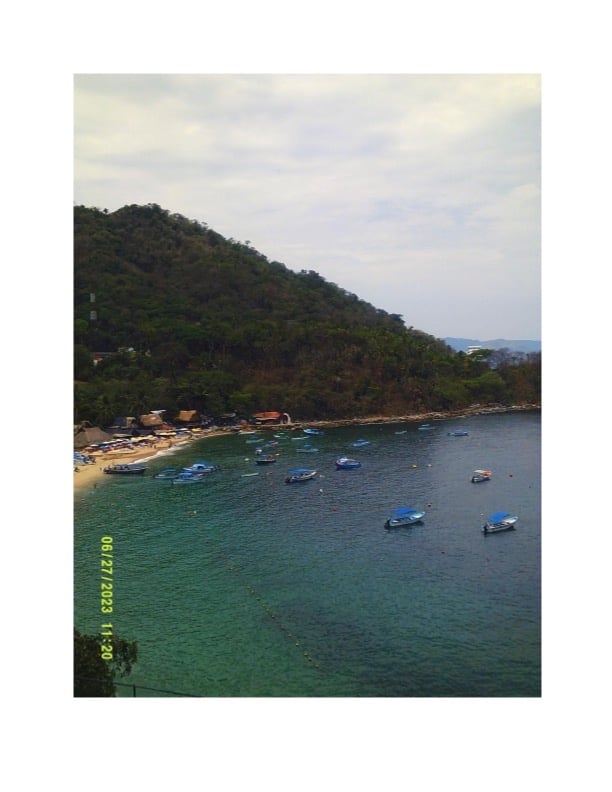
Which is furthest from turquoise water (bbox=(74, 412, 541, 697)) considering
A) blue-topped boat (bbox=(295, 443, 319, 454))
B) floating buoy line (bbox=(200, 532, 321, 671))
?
blue-topped boat (bbox=(295, 443, 319, 454))

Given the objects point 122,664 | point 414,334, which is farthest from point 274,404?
point 122,664

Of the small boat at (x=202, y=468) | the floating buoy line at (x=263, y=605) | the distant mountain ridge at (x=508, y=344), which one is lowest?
the floating buoy line at (x=263, y=605)

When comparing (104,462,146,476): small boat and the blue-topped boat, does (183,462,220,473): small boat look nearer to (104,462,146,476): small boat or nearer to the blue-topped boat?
(104,462,146,476): small boat

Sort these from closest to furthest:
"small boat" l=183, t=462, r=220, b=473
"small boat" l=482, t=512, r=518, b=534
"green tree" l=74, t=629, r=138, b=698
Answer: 1. "green tree" l=74, t=629, r=138, b=698
2. "small boat" l=482, t=512, r=518, b=534
3. "small boat" l=183, t=462, r=220, b=473

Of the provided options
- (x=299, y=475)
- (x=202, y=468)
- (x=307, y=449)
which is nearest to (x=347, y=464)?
(x=299, y=475)

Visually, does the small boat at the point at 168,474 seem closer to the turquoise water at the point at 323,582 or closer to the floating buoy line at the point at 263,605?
the turquoise water at the point at 323,582

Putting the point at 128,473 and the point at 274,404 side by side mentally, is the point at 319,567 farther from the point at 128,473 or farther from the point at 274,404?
the point at 274,404

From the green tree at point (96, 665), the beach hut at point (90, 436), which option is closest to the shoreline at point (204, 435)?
the beach hut at point (90, 436)
